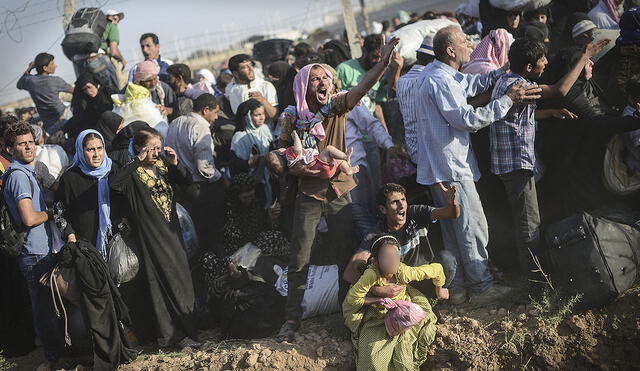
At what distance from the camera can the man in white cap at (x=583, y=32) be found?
22.4 feet

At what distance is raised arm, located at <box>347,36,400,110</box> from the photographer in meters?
4.99

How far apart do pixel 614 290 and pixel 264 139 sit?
3599mm

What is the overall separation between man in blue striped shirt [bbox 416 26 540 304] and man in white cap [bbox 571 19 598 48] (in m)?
1.83

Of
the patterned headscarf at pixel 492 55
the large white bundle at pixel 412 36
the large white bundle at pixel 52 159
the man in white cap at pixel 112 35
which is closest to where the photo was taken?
the patterned headscarf at pixel 492 55

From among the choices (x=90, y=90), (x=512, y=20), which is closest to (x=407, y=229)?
(x=512, y=20)

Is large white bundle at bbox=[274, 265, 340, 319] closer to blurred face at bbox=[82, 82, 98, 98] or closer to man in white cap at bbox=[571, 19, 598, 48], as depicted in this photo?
man in white cap at bbox=[571, 19, 598, 48]

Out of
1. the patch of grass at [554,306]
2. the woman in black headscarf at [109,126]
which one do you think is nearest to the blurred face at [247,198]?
the woman in black headscarf at [109,126]

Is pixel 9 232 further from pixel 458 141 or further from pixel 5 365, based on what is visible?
pixel 458 141

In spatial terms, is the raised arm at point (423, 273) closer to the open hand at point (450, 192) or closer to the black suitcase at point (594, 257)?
the open hand at point (450, 192)

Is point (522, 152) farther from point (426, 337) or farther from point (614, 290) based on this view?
point (426, 337)

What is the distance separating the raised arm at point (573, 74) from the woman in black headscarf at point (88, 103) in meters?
5.33

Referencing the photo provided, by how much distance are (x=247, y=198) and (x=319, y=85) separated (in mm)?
1637

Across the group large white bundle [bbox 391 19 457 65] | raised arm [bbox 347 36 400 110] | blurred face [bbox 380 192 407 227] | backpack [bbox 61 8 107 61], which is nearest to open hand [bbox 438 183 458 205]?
blurred face [bbox 380 192 407 227]

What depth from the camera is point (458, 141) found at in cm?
532
